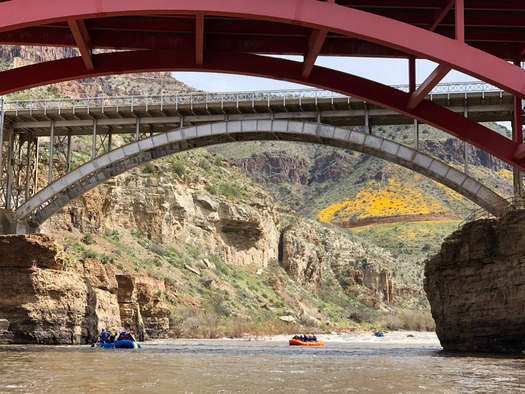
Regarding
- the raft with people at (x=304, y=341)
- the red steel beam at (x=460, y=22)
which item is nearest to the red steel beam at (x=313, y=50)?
the red steel beam at (x=460, y=22)

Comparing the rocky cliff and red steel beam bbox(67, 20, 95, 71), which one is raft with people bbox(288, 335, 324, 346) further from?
the rocky cliff

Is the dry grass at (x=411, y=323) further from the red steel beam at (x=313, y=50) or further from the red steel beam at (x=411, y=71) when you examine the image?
the red steel beam at (x=313, y=50)

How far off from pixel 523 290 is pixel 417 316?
139 ft

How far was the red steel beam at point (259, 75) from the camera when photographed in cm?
1023

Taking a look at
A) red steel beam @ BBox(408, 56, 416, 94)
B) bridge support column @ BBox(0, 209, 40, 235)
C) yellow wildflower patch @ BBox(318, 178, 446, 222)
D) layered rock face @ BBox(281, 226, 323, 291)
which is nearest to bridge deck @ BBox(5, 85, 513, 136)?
bridge support column @ BBox(0, 209, 40, 235)

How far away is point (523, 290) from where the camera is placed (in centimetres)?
1945

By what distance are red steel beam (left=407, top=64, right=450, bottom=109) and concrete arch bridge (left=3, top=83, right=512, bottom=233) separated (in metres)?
17.0

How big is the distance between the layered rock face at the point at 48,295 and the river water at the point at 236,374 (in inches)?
62.5

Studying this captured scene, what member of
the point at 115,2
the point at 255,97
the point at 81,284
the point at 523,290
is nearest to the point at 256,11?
the point at 115,2

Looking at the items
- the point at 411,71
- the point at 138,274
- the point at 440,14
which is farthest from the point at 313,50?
the point at 138,274

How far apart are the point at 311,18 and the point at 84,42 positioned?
324cm

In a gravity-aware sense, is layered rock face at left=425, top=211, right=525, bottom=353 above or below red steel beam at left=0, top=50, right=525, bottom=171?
below

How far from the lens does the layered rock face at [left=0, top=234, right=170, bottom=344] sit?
2306 centimetres

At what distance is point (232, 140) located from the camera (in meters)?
32.6
